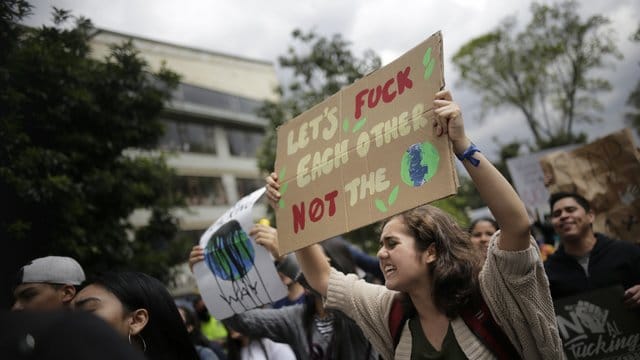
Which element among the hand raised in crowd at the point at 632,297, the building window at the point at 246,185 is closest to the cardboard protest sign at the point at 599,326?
the hand raised in crowd at the point at 632,297

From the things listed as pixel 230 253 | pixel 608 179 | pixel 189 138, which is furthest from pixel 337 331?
pixel 189 138

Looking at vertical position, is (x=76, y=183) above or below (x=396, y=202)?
above

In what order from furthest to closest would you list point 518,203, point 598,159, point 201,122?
point 201,122
point 598,159
point 518,203

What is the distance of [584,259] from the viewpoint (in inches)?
116

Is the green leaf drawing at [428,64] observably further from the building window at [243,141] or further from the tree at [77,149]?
the building window at [243,141]

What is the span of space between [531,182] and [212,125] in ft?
70.5

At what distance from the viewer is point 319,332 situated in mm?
2803

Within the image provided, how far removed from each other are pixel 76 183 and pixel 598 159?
17.9 feet

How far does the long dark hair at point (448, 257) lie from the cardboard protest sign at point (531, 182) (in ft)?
14.1

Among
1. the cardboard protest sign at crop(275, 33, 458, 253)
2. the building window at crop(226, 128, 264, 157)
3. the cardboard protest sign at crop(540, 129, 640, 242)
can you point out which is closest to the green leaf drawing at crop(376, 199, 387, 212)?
the cardboard protest sign at crop(275, 33, 458, 253)

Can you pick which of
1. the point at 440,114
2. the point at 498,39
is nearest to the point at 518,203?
the point at 440,114

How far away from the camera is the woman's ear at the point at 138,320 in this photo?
1956mm

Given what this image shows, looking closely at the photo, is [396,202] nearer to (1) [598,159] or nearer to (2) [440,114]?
(2) [440,114]

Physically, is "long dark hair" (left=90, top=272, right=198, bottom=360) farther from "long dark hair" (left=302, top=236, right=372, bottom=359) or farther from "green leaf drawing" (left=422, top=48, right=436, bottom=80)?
"green leaf drawing" (left=422, top=48, right=436, bottom=80)
